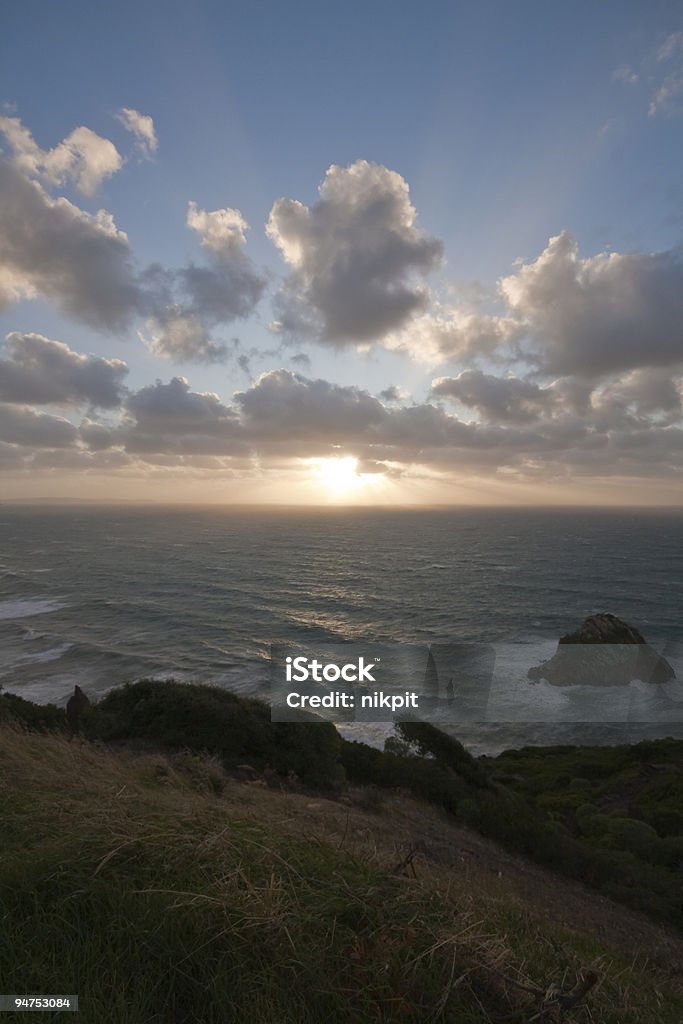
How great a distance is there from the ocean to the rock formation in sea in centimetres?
123

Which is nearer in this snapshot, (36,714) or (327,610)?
(36,714)

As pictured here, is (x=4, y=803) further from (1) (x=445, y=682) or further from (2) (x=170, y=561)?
(2) (x=170, y=561)

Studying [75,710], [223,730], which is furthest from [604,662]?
[75,710]

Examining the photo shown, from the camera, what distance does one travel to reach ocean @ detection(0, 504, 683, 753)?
3684 cm

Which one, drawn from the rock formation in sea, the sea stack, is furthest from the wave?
the rock formation in sea

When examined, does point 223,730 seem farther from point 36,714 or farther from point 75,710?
point 75,710

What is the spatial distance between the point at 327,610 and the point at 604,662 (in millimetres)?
32614

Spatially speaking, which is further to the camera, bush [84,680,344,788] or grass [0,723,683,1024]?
bush [84,680,344,788]

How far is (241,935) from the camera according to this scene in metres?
2.80

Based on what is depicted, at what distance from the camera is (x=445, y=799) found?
614 inches

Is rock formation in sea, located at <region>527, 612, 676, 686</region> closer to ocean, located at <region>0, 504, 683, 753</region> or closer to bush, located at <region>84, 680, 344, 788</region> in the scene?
ocean, located at <region>0, 504, 683, 753</region>

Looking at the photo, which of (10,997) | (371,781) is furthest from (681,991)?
(371,781)

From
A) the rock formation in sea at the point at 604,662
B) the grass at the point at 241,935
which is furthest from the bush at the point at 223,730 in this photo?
the rock formation in sea at the point at 604,662

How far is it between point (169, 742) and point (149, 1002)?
549 inches
